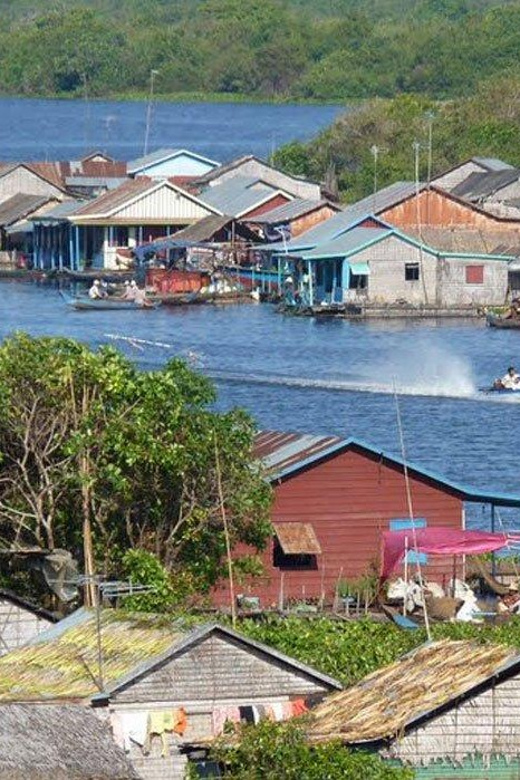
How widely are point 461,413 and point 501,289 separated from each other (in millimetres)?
16407

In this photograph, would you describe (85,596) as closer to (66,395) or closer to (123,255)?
(66,395)

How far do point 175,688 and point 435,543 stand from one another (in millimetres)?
7339

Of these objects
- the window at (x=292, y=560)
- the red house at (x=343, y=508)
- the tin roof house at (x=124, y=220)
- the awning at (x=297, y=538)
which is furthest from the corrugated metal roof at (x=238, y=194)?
the window at (x=292, y=560)

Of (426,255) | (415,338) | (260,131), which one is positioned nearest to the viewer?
(415,338)

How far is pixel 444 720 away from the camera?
1452 centimetres

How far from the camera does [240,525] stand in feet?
Result: 68.4

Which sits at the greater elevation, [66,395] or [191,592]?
[66,395]

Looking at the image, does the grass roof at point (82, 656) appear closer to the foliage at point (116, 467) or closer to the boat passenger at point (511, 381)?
the foliage at point (116, 467)

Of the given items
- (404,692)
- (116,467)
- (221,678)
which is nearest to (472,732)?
(404,692)

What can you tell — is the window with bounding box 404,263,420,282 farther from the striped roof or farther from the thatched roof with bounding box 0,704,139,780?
the thatched roof with bounding box 0,704,139,780

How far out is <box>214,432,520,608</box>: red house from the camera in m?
22.8

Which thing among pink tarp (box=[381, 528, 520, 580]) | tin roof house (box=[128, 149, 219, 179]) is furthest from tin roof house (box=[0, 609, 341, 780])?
tin roof house (box=[128, 149, 219, 179])

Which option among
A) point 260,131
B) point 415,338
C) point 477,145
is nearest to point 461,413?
point 415,338

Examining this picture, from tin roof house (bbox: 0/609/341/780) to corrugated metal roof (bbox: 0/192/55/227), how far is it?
172 feet
